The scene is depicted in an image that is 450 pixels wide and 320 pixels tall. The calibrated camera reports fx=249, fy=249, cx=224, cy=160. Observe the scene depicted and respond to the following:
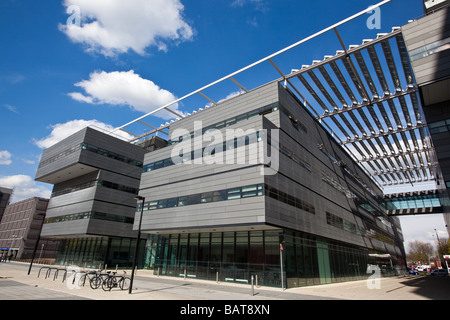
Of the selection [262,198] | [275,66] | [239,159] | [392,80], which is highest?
[275,66]

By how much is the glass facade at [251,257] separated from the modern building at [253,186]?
125 millimetres

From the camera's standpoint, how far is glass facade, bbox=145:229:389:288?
75.8 ft

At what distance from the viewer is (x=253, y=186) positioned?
23406 millimetres

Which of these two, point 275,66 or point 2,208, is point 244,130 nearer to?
point 275,66

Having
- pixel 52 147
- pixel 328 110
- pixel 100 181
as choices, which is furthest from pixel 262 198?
pixel 52 147

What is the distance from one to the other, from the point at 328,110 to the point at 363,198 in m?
27.2

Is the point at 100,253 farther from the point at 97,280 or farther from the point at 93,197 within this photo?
the point at 97,280

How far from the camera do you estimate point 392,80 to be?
1088 inches

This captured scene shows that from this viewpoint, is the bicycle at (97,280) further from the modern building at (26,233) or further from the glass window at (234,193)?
the modern building at (26,233)

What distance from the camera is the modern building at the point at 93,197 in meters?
43.3

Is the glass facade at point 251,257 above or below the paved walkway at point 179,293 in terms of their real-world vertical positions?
above

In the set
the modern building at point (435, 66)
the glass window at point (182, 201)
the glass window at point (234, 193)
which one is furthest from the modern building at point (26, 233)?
the modern building at point (435, 66)

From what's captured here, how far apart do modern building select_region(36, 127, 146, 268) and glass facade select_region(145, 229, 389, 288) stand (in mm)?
14127

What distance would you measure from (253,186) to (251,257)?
7.02 meters
